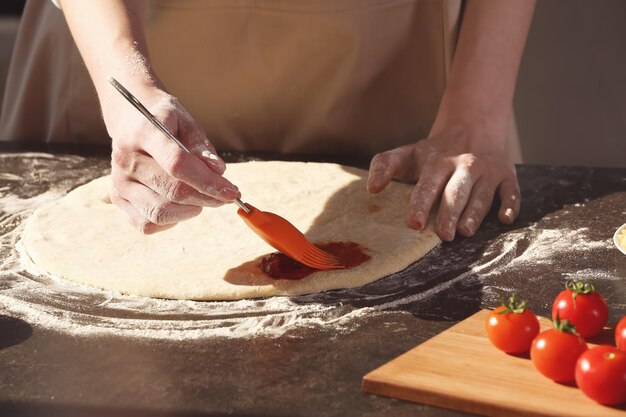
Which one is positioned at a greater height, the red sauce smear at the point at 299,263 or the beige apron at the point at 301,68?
the beige apron at the point at 301,68

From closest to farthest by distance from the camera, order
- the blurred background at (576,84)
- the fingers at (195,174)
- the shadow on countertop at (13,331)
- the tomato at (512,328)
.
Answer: the tomato at (512,328), the shadow on countertop at (13,331), the fingers at (195,174), the blurred background at (576,84)

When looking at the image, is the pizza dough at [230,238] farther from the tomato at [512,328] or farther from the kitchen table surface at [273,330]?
the tomato at [512,328]

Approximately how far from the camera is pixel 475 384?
1.10m

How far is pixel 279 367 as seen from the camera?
1203 mm

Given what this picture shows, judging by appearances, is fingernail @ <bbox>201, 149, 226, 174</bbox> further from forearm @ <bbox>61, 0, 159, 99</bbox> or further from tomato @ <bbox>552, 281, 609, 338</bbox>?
tomato @ <bbox>552, 281, 609, 338</bbox>

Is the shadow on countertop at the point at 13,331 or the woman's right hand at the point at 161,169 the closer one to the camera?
the shadow on countertop at the point at 13,331

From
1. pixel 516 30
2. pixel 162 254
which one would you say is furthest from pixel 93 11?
pixel 516 30

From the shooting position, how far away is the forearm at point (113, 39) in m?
1.69

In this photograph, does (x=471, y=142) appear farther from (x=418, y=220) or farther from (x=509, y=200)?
(x=418, y=220)

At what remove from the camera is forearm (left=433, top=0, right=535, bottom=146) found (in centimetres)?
207

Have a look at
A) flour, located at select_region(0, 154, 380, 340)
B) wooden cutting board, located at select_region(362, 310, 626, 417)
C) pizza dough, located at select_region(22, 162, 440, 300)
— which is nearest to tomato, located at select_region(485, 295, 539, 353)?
wooden cutting board, located at select_region(362, 310, 626, 417)

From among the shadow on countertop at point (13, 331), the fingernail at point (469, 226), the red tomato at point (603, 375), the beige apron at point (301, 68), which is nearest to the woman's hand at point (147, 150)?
the shadow on countertop at point (13, 331)

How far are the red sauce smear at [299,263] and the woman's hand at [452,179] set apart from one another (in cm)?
17

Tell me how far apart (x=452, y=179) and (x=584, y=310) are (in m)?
0.66
